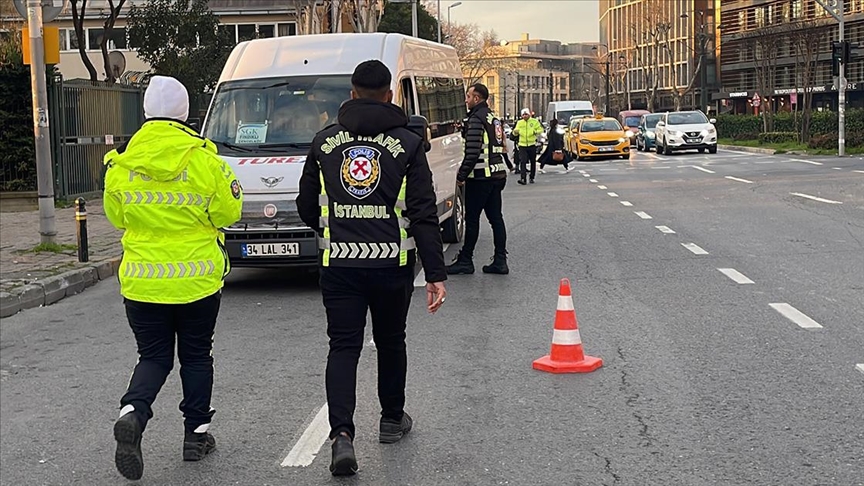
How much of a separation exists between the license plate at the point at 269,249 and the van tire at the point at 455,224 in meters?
4.01

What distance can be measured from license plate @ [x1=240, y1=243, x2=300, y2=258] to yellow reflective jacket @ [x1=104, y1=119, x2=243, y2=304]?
5425 millimetres

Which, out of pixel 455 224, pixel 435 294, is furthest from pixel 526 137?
pixel 435 294

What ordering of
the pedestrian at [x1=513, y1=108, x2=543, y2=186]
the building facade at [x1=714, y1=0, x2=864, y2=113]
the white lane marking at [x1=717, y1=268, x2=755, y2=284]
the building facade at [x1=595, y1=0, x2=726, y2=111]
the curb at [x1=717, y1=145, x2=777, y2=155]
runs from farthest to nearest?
the building facade at [x1=595, y1=0, x2=726, y2=111]
the building facade at [x1=714, y1=0, x2=864, y2=113]
the curb at [x1=717, y1=145, x2=777, y2=155]
the pedestrian at [x1=513, y1=108, x2=543, y2=186]
the white lane marking at [x1=717, y1=268, x2=755, y2=284]

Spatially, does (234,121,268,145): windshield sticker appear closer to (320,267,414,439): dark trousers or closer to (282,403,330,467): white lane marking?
(282,403,330,467): white lane marking

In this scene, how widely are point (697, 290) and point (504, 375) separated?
3895mm

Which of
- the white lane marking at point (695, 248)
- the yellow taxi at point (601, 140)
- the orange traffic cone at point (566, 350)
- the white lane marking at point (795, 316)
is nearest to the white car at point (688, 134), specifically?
the yellow taxi at point (601, 140)

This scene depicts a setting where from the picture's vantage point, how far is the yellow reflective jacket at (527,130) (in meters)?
27.2

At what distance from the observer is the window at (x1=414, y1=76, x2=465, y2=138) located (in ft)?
43.8

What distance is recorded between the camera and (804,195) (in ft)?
72.2

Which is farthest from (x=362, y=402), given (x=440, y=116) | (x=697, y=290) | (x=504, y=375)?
(x=440, y=116)

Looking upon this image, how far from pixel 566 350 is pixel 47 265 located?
7763mm

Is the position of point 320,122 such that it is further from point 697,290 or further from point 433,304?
point 433,304

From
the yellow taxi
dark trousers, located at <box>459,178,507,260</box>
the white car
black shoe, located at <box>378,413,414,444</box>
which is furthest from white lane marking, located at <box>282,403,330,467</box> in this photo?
the white car

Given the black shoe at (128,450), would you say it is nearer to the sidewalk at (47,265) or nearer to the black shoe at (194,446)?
the black shoe at (194,446)
